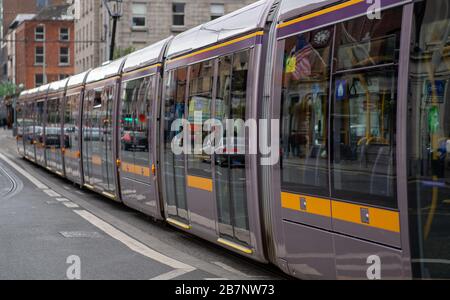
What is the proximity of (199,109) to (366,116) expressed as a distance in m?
4.14

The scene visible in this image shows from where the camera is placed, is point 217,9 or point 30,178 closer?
point 30,178

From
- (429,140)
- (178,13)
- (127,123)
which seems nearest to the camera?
(429,140)

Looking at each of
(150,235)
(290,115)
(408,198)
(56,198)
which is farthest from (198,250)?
(56,198)

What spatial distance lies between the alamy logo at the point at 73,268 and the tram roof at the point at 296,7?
3.30 m

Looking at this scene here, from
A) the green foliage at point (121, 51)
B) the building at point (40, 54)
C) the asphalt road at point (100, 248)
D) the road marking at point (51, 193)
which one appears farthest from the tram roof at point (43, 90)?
the building at point (40, 54)

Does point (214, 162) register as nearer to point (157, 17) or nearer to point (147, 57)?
point (147, 57)

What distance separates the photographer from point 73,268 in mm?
8633

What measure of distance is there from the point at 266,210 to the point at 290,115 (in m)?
1.07

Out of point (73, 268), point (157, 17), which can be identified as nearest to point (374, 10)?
point (73, 268)

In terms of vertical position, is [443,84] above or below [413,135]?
above

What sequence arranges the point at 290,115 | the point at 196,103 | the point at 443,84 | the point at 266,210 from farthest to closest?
the point at 196,103 < the point at 266,210 < the point at 290,115 < the point at 443,84

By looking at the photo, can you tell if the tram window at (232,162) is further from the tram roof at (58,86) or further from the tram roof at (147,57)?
the tram roof at (58,86)
